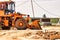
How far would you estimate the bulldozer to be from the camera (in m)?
17.9

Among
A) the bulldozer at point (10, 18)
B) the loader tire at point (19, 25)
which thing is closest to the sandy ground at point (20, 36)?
the loader tire at point (19, 25)

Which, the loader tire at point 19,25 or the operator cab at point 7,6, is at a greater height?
the operator cab at point 7,6

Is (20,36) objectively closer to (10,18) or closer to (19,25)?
(19,25)

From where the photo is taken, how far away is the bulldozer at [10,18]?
17.9 metres

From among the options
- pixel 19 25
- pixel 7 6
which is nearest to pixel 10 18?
pixel 7 6

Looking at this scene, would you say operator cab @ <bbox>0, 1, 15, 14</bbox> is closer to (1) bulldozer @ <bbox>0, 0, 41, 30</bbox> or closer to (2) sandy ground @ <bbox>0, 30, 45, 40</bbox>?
(1) bulldozer @ <bbox>0, 0, 41, 30</bbox>

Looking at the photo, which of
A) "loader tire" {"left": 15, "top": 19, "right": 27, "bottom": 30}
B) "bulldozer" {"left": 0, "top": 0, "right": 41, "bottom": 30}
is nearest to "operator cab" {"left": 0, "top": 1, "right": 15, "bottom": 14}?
"bulldozer" {"left": 0, "top": 0, "right": 41, "bottom": 30}

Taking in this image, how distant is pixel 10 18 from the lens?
61.1ft

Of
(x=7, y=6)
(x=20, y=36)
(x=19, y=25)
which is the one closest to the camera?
(x=20, y=36)

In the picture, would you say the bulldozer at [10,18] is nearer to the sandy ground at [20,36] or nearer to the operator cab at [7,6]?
the operator cab at [7,6]

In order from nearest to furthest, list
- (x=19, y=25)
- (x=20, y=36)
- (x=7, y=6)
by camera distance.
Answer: (x=20, y=36), (x=19, y=25), (x=7, y=6)

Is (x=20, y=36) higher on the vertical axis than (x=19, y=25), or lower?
lower

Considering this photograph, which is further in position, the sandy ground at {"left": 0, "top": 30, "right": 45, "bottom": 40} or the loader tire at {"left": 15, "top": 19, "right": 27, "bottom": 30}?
the loader tire at {"left": 15, "top": 19, "right": 27, "bottom": 30}

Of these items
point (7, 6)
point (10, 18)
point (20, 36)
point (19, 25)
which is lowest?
point (20, 36)
